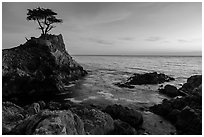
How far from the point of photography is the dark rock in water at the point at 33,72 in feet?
69.2

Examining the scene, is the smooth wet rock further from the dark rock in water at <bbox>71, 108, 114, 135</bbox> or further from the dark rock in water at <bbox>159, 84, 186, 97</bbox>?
the dark rock in water at <bbox>159, 84, 186, 97</bbox>

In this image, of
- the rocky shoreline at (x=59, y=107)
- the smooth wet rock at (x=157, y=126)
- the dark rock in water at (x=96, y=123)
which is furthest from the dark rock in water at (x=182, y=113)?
Result: the dark rock in water at (x=96, y=123)

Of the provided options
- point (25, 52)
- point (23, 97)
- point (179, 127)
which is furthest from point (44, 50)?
point (179, 127)

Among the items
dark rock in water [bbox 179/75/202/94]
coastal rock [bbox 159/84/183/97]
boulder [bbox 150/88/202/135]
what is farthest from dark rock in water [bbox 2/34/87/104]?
dark rock in water [bbox 179/75/202/94]

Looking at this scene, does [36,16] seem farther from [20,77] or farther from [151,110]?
[151,110]

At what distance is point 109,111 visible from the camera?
1398 cm

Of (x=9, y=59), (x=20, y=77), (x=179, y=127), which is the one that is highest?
(x=9, y=59)

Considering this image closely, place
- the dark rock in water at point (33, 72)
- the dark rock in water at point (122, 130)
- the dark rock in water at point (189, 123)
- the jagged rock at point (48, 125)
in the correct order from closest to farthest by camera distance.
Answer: the jagged rock at point (48, 125)
the dark rock in water at point (122, 130)
the dark rock in water at point (189, 123)
the dark rock in water at point (33, 72)

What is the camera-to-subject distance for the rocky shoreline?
694 cm

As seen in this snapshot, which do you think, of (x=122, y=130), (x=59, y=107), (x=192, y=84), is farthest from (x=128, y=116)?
(x=192, y=84)

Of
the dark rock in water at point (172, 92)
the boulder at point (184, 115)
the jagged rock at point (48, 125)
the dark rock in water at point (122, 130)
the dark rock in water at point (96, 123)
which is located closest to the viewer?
the jagged rock at point (48, 125)

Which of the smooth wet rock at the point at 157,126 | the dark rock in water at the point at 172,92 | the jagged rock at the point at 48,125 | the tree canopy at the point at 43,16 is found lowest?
the smooth wet rock at the point at 157,126

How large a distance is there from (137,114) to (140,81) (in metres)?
18.3

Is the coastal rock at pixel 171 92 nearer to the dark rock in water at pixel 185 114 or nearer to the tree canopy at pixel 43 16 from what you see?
the dark rock in water at pixel 185 114
